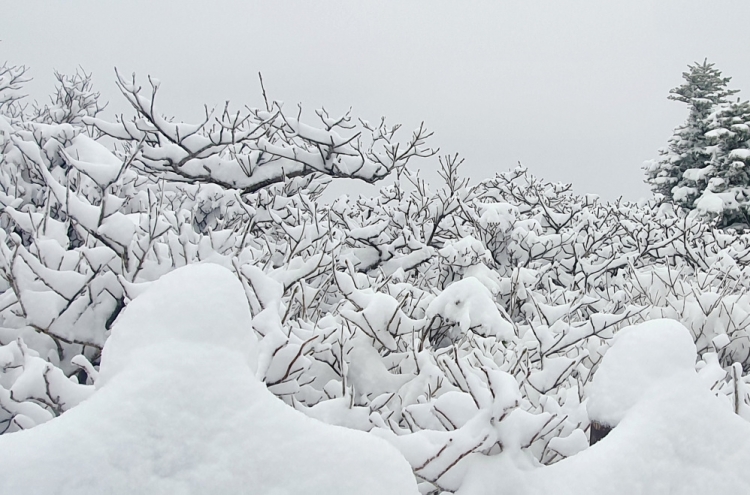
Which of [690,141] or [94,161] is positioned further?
[690,141]

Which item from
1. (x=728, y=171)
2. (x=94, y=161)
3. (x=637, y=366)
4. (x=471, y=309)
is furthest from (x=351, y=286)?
(x=728, y=171)

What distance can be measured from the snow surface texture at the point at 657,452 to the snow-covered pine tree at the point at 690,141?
20.4 m

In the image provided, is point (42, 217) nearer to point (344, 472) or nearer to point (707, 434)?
point (344, 472)

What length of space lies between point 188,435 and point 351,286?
1.83m

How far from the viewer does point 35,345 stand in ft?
8.87

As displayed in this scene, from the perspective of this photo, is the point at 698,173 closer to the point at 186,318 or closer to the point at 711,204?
the point at 711,204

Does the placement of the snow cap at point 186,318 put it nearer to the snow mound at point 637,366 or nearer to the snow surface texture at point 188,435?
the snow surface texture at point 188,435

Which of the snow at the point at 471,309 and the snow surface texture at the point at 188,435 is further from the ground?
the snow at the point at 471,309

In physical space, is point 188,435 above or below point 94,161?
below

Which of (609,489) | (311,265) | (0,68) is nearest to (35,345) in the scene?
(311,265)

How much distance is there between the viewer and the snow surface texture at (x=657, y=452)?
1333 mm

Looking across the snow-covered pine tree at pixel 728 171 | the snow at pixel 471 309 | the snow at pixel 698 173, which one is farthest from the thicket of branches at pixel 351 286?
the snow at pixel 698 173

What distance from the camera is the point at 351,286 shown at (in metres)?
2.83

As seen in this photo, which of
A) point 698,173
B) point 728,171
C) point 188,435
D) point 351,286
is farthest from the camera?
point 698,173
